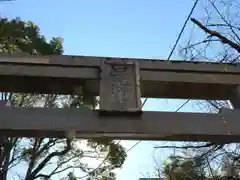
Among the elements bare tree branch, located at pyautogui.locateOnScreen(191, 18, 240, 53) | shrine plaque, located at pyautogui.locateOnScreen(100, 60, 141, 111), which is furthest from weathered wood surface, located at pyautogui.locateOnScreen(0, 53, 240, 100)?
bare tree branch, located at pyautogui.locateOnScreen(191, 18, 240, 53)

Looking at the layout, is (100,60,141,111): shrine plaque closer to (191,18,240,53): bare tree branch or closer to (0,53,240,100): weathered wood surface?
(0,53,240,100): weathered wood surface

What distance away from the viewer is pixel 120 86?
163 inches

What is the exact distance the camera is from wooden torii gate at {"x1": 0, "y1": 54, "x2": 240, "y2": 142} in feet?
12.6

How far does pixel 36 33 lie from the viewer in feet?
33.1

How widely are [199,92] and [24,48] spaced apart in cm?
570

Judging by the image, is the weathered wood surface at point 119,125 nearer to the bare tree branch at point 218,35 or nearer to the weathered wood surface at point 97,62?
the weathered wood surface at point 97,62

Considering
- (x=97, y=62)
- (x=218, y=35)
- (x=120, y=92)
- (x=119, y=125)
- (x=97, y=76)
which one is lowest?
(x=119, y=125)

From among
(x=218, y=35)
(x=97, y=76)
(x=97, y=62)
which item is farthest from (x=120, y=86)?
(x=218, y=35)

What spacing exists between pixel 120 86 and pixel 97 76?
0.30 m

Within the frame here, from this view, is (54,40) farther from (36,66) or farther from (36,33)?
(36,66)

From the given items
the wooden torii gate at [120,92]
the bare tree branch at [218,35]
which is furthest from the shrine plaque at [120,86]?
the bare tree branch at [218,35]

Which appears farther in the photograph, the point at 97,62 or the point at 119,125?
the point at 97,62

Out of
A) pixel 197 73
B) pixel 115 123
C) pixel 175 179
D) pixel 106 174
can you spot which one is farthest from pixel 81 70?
pixel 106 174

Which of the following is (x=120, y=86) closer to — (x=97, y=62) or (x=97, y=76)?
(x=97, y=76)
